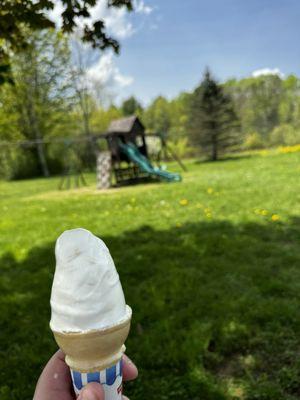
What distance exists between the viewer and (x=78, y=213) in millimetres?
9445

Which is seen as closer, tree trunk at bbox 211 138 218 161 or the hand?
the hand

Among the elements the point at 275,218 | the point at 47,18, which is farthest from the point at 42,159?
the point at 47,18

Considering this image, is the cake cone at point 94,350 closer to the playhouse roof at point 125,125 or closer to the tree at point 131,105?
the playhouse roof at point 125,125

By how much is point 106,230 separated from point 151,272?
2.46 meters

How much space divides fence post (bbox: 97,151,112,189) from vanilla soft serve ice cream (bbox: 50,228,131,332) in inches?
572

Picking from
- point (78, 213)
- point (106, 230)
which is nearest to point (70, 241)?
point (106, 230)

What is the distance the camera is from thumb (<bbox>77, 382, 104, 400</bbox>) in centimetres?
113

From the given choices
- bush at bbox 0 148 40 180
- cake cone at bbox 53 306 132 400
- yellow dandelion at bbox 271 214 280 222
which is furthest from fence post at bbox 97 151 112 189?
bush at bbox 0 148 40 180

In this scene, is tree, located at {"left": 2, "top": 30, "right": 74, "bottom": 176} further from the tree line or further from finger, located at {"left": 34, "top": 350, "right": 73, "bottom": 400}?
finger, located at {"left": 34, "top": 350, "right": 73, "bottom": 400}

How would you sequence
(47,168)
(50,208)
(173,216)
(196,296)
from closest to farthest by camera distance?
1. (196,296)
2. (173,216)
3. (50,208)
4. (47,168)

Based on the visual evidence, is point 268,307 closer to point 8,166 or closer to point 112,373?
point 112,373

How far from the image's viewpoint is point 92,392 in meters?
1.14

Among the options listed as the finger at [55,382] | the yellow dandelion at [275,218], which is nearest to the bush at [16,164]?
the yellow dandelion at [275,218]

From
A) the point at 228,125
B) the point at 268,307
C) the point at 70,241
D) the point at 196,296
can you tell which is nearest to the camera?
the point at 70,241
